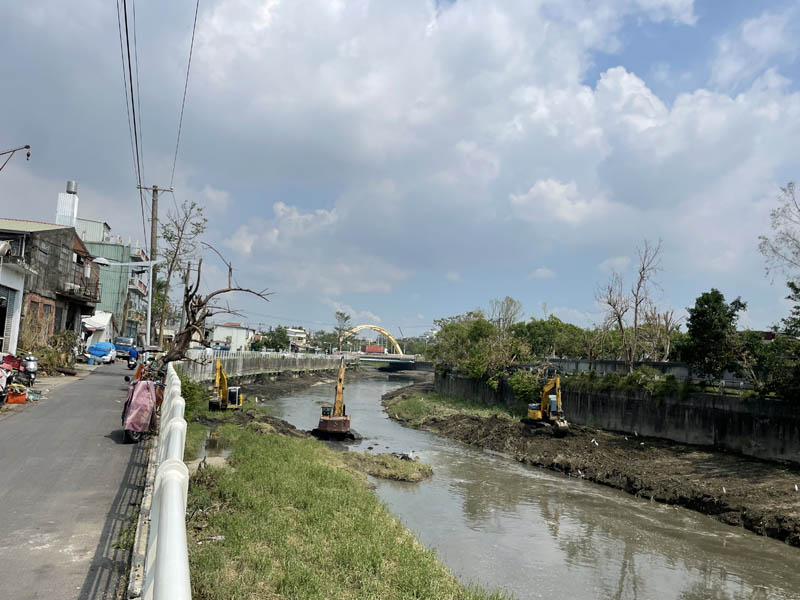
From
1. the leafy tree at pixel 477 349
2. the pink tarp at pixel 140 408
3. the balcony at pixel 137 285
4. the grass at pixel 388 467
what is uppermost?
the balcony at pixel 137 285

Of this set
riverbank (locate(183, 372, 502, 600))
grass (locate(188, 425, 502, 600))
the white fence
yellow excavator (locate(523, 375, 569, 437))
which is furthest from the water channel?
the white fence

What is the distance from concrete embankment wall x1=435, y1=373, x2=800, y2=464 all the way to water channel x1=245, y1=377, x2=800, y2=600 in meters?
5.85

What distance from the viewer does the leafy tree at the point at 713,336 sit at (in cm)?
2394

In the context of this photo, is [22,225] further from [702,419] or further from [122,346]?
[702,419]

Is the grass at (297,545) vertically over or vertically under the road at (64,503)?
under

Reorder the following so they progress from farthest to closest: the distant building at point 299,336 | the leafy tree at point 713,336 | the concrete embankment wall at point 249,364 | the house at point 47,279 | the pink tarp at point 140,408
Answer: the distant building at point 299,336
the concrete embankment wall at point 249,364
the house at point 47,279
the leafy tree at point 713,336
the pink tarp at point 140,408

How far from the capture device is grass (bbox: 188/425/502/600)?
670 centimetres

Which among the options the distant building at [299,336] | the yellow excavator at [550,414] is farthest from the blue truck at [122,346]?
the distant building at [299,336]

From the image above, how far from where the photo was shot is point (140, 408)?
1191 cm

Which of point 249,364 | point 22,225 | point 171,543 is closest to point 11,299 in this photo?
point 22,225

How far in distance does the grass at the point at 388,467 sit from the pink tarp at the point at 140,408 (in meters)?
8.82

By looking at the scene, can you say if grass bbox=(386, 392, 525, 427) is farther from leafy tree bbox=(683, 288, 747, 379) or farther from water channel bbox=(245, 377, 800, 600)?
water channel bbox=(245, 377, 800, 600)

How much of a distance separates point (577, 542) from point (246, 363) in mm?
45621

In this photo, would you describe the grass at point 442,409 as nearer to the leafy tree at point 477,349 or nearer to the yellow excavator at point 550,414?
the leafy tree at point 477,349
